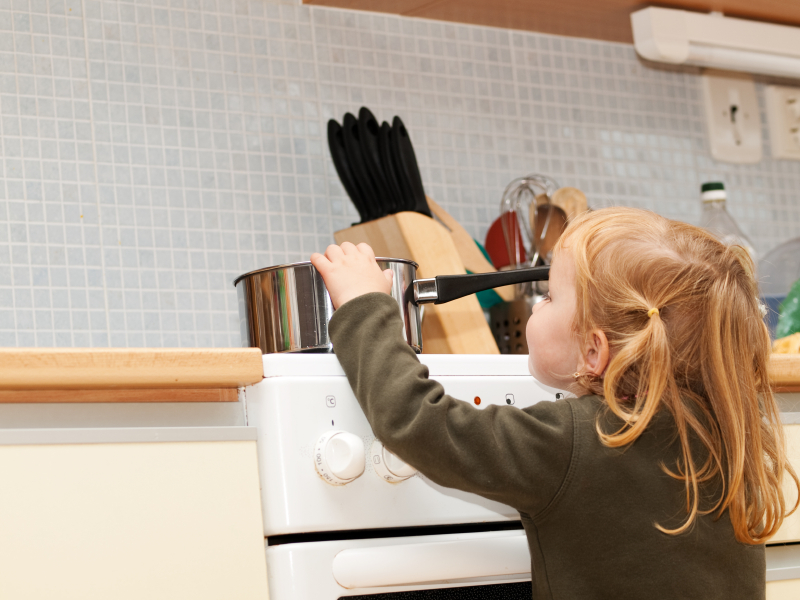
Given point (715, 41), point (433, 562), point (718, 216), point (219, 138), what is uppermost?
point (715, 41)

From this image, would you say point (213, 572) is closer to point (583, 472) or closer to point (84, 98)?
point (583, 472)

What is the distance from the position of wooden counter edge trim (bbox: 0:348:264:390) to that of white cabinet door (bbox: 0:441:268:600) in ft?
0.15

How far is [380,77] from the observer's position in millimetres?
1425

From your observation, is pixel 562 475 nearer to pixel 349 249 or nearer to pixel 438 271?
pixel 349 249

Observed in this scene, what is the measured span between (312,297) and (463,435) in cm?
21

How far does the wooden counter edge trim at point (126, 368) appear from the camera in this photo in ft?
2.05

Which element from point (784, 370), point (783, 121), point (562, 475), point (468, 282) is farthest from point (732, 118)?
point (562, 475)

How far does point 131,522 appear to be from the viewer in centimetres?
64

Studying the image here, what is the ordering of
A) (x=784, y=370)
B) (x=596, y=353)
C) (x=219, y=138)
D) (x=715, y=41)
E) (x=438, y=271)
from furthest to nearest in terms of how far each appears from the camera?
(x=715, y=41)
(x=219, y=138)
(x=438, y=271)
(x=784, y=370)
(x=596, y=353)

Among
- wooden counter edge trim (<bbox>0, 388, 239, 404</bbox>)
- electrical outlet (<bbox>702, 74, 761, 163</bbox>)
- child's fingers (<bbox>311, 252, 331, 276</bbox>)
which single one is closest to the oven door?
wooden counter edge trim (<bbox>0, 388, 239, 404</bbox>)

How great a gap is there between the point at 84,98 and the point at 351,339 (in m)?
0.70

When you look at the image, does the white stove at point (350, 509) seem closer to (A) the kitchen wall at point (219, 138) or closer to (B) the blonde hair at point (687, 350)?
(B) the blonde hair at point (687, 350)

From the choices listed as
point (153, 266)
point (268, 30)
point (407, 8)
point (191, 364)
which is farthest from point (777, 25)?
point (191, 364)

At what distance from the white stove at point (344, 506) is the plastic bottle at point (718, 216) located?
923 millimetres
